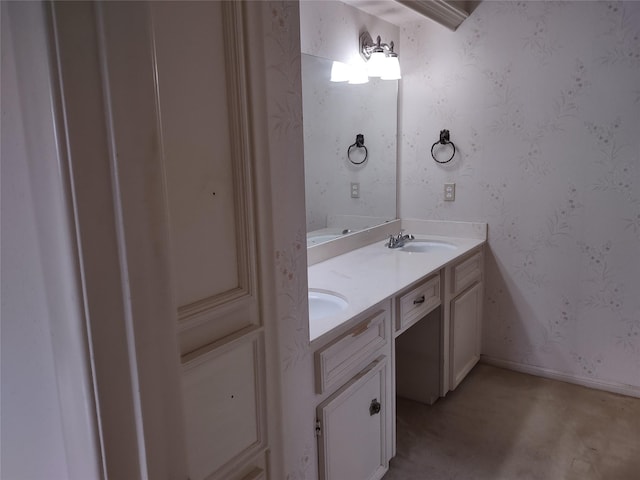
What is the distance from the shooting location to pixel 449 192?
9.24 ft

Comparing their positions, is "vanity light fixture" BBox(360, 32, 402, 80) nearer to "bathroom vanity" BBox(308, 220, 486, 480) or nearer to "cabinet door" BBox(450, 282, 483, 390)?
"bathroom vanity" BBox(308, 220, 486, 480)

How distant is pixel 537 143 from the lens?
253 cm

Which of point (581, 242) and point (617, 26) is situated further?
point (581, 242)

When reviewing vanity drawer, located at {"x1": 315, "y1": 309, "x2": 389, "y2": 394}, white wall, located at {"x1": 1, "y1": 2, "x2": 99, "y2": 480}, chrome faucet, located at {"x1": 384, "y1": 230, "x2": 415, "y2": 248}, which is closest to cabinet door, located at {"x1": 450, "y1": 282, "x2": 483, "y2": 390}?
chrome faucet, located at {"x1": 384, "y1": 230, "x2": 415, "y2": 248}

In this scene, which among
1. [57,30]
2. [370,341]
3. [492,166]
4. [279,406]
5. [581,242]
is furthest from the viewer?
[492,166]

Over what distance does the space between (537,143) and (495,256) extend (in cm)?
66

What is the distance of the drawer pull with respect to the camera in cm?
168

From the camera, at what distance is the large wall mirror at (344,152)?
221 centimetres

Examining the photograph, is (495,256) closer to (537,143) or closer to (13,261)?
(537,143)

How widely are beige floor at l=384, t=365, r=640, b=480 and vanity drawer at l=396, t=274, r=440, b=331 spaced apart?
22.9 inches

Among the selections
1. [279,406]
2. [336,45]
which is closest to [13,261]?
[279,406]

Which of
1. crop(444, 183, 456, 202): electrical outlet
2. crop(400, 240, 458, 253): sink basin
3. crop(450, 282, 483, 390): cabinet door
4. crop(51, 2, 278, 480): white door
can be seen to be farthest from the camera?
crop(444, 183, 456, 202): electrical outlet

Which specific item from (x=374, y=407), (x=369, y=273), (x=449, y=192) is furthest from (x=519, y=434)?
(x=449, y=192)

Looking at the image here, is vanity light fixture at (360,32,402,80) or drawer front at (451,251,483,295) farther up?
vanity light fixture at (360,32,402,80)
